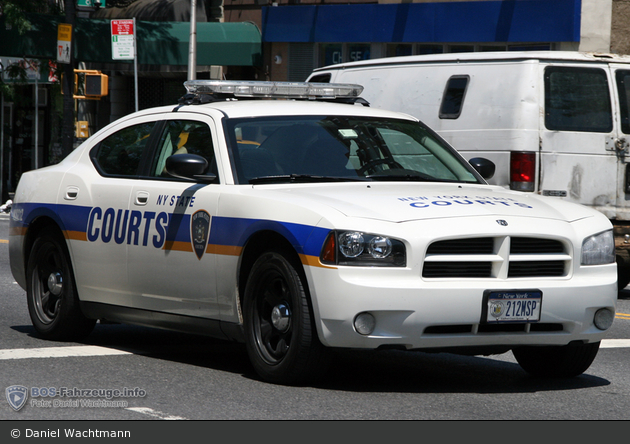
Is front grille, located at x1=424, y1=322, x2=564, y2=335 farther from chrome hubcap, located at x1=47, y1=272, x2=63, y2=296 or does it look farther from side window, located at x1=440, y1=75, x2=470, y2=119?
side window, located at x1=440, y1=75, x2=470, y2=119

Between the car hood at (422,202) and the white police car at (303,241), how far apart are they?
2 centimetres

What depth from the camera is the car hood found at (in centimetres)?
582

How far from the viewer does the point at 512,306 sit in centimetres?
580

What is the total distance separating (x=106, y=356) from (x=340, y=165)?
6.44ft

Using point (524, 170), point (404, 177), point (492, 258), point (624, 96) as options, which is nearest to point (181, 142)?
point (404, 177)

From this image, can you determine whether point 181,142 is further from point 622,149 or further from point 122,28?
point 122,28

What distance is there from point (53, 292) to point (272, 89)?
2.16 metres

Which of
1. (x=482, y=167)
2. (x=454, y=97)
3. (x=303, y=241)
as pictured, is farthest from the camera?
(x=454, y=97)

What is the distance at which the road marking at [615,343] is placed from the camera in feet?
27.0

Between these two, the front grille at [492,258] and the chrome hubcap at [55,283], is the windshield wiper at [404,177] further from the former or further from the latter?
the chrome hubcap at [55,283]

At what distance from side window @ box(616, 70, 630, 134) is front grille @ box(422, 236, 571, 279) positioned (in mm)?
5336

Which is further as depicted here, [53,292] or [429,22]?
[429,22]

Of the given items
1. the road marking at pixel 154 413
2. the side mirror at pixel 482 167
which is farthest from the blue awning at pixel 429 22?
the road marking at pixel 154 413

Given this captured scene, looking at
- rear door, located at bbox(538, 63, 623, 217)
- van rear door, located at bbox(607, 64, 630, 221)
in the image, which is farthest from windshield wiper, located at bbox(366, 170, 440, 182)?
van rear door, located at bbox(607, 64, 630, 221)
